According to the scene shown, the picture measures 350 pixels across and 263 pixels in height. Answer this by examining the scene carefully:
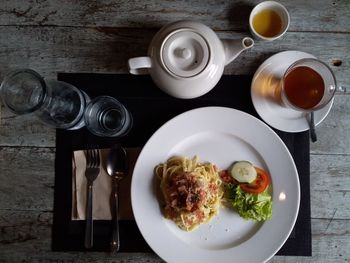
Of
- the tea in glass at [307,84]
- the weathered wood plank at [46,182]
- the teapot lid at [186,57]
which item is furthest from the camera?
the weathered wood plank at [46,182]

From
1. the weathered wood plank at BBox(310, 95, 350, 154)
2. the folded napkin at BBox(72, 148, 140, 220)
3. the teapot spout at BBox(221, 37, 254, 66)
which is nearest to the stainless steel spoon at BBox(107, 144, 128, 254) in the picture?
the folded napkin at BBox(72, 148, 140, 220)

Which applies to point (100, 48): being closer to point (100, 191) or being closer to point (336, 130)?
point (100, 191)

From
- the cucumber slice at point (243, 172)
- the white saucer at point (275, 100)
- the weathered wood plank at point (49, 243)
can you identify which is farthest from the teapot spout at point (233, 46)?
the weathered wood plank at point (49, 243)

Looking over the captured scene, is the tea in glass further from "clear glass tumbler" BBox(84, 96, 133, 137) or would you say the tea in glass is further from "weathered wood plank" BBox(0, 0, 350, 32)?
"clear glass tumbler" BBox(84, 96, 133, 137)

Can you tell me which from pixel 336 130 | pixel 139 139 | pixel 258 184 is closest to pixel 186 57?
pixel 139 139

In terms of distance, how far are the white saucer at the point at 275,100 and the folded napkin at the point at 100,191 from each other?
405 mm

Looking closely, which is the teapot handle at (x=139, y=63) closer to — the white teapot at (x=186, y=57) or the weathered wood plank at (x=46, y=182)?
the white teapot at (x=186, y=57)

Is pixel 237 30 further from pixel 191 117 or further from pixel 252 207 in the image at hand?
pixel 252 207

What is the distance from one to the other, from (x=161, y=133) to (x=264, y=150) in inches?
12.3

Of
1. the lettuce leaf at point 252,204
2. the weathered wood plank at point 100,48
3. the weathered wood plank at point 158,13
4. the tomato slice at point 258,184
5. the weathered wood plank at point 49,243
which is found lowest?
the weathered wood plank at point 49,243

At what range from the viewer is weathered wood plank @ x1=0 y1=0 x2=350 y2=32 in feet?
4.10

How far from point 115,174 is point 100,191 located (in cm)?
7

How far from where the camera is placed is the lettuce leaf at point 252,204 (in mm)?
1136

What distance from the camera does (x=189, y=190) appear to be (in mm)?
1106
